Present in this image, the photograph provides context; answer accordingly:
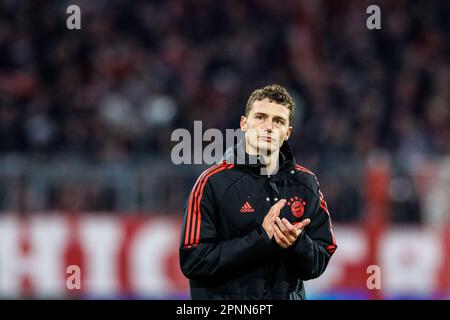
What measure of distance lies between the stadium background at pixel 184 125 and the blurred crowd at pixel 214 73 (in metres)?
0.03

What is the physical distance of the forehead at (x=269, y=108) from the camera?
14.3 feet

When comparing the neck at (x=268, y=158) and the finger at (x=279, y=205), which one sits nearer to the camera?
the finger at (x=279, y=205)

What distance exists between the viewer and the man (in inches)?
165

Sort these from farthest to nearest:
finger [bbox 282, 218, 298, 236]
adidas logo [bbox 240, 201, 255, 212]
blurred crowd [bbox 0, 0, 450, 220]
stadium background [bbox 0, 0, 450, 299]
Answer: blurred crowd [bbox 0, 0, 450, 220] < stadium background [bbox 0, 0, 450, 299] < adidas logo [bbox 240, 201, 255, 212] < finger [bbox 282, 218, 298, 236]

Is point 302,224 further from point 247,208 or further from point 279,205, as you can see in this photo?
point 247,208

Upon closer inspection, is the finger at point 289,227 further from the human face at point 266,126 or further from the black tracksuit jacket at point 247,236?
the human face at point 266,126

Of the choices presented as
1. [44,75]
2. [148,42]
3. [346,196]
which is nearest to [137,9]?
[148,42]

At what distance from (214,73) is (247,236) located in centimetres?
1005

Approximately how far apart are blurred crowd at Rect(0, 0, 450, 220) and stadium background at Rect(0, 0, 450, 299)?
0.03 m

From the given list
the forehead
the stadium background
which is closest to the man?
the forehead

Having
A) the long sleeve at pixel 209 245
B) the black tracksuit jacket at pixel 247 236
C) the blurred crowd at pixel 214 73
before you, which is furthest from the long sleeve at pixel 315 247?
the blurred crowd at pixel 214 73

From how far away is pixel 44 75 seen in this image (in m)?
13.8

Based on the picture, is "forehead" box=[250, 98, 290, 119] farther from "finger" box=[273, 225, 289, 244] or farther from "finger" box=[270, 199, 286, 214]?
"finger" box=[273, 225, 289, 244]
